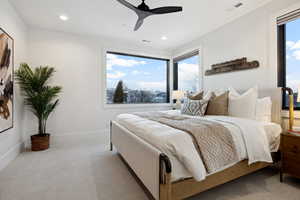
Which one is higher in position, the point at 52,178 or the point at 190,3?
the point at 190,3

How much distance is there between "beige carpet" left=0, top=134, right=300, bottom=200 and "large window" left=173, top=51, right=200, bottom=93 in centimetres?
269

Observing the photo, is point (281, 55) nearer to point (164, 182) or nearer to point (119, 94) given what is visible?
point (164, 182)

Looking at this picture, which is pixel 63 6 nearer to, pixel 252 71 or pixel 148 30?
pixel 148 30

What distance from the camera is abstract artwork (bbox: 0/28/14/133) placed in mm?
2162

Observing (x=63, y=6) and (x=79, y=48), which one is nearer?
(x=63, y=6)

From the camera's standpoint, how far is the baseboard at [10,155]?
7.34 feet

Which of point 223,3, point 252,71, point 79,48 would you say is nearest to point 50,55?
point 79,48

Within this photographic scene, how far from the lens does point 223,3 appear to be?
98.7 inches

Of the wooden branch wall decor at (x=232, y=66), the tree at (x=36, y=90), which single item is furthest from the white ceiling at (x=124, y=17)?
the tree at (x=36, y=90)

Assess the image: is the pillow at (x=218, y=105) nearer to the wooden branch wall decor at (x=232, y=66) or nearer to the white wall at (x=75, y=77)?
the wooden branch wall decor at (x=232, y=66)

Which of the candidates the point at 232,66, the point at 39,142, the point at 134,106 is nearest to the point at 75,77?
the point at 39,142

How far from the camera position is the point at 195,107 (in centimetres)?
267

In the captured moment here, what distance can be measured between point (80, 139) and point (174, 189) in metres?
3.15

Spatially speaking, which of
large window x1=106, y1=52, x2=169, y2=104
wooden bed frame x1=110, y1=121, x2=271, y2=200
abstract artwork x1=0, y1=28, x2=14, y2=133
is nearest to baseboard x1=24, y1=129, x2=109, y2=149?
large window x1=106, y1=52, x2=169, y2=104
